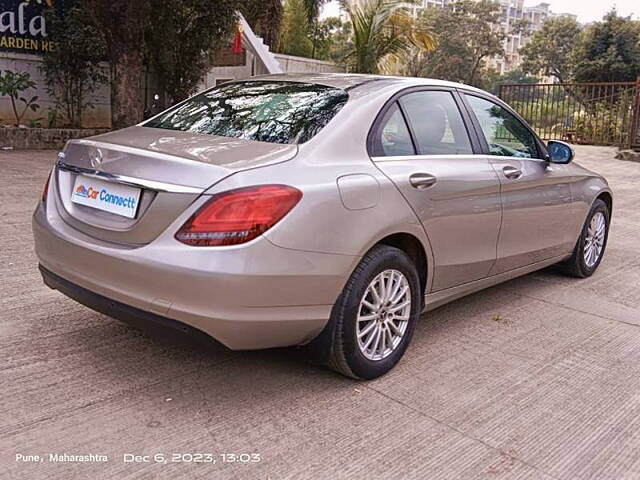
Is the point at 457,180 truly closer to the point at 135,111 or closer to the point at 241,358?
the point at 241,358

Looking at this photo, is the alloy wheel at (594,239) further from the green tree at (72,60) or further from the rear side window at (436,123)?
the green tree at (72,60)

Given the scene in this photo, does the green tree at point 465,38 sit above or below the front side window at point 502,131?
above

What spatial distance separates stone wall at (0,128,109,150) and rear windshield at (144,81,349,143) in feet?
29.4

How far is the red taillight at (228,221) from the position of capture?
107 inches

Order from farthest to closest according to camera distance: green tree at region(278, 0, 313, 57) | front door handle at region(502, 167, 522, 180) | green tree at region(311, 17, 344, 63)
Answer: green tree at region(311, 17, 344, 63) < green tree at region(278, 0, 313, 57) < front door handle at region(502, 167, 522, 180)

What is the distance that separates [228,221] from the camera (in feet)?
8.96

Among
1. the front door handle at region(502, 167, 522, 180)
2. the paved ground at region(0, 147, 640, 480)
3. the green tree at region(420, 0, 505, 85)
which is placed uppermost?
the green tree at region(420, 0, 505, 85)

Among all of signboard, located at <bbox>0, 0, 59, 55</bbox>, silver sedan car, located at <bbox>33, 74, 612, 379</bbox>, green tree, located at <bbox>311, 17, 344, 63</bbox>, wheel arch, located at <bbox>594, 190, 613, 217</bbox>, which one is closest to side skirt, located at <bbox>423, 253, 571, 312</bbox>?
silver sedan car, located at <bbox>33, 74, 612, 379</bbox>

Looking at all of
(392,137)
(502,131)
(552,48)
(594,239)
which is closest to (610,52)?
(594,239)

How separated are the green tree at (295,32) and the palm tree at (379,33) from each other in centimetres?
416

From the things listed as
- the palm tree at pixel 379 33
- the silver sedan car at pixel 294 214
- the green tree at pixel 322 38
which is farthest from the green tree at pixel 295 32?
the silver sedan car at pixel 294 214

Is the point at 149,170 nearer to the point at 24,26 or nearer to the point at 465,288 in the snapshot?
the point at 465,288

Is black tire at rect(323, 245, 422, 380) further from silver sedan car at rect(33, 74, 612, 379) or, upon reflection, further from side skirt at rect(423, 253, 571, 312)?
side skirt at rect(423, 253, 571, 312)

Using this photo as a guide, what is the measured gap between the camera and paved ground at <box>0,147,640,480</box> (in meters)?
2.66
